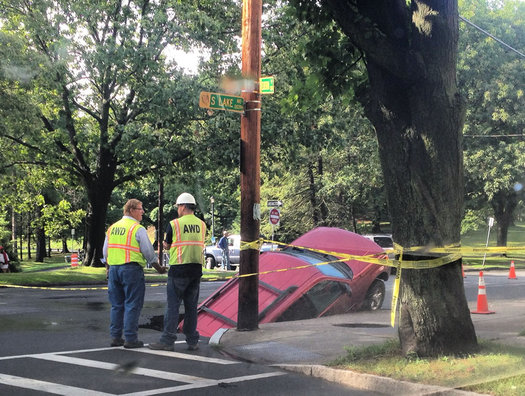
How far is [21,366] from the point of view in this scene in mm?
6336

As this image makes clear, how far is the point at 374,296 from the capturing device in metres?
11.6

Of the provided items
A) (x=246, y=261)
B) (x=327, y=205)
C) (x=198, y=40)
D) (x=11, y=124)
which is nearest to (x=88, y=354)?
(x=246, y=261)

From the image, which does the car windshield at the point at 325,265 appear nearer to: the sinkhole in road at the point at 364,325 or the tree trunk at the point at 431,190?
the sinkhole in road at the point at 364,325

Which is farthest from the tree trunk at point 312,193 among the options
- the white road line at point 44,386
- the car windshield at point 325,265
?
the white road line at point 44,386

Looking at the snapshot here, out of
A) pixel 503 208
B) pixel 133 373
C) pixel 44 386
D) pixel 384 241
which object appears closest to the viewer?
pixel 44 386

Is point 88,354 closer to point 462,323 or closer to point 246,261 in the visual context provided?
point 246,261

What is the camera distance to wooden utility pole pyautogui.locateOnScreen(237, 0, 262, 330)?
8.39 meters

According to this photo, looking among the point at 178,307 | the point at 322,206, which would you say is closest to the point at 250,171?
the point at 178,307

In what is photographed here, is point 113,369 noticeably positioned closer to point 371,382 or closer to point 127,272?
point 127,272

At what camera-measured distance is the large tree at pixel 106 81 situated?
68.4 ft

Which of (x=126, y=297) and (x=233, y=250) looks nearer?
(x=126, y=297)

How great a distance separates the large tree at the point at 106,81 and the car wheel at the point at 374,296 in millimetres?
11103

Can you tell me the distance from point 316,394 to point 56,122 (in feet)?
74.4

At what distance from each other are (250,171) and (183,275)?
1932 mm
